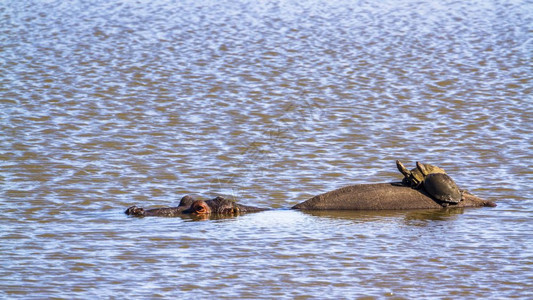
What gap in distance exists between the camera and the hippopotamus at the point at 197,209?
1010 centimetres

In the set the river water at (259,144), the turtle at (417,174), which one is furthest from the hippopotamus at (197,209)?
the turtle at (417,174)

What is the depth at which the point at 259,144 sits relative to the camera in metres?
13.8

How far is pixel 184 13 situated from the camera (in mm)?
25297

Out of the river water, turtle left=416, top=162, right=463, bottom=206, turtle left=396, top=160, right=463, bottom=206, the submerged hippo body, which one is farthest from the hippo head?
turtle left=416, top=162, right=463, bottom=206

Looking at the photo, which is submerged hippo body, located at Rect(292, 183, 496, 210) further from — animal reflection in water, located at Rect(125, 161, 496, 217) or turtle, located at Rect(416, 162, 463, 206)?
turtle, located at Rect(416, 162, 463, 206)

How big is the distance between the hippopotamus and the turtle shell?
5.81 feet

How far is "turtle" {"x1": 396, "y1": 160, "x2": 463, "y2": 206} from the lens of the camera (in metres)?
10.6

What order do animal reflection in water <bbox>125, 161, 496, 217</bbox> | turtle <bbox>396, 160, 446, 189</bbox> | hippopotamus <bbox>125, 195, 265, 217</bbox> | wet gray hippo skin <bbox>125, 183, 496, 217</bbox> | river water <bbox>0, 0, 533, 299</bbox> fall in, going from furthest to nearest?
turtle <bbox>396, 160, 446, 189</bbox> → animal reflection in water <bbox>125, 161, 496, 217</bbox> → wet gray hippo skin <bbox>125, 183, 496, 217</bbox> → hippopotamus <bbox>125, 195, 265, 217</bbox> → river water <bbox>0, 0, 533, 299</bbox>

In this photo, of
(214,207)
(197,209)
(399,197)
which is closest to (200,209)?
(197,209)

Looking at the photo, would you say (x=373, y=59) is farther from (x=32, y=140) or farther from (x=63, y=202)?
(x=63, y=202)

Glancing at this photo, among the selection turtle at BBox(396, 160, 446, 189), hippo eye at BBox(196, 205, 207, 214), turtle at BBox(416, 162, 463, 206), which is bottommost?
hippo eye at BBox(196, 205, 207, 214)

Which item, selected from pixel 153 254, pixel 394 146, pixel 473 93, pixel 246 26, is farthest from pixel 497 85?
pixel 153 254

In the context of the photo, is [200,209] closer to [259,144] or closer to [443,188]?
[443,188]

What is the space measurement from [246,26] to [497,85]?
759 centimetres
